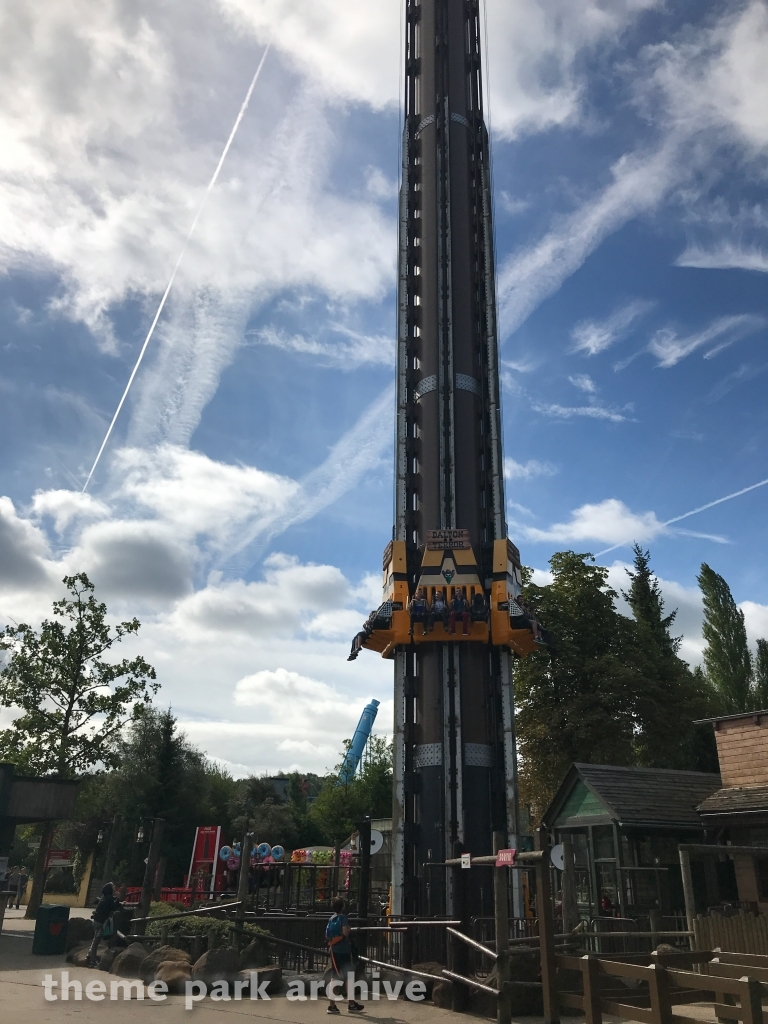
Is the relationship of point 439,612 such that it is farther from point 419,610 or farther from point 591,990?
point 591,990

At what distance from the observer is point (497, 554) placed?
3153cm

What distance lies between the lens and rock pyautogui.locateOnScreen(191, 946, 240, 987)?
15.5 meters

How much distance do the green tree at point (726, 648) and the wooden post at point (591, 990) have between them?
45.2 metres

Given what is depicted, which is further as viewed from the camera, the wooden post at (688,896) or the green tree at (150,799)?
the green tree at (150,799)

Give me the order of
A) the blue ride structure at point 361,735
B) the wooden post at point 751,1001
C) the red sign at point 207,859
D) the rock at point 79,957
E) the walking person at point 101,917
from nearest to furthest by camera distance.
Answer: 1. the wooden post at point 751,1001
2. the walking person at point 101,917
3. the rock at point 79,957
4. the red sign at point 207,859
5. the blue ride structure at point 361,735

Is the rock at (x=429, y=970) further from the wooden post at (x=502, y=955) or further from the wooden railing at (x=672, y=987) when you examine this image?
the wooden railing at (x=672, y=987)

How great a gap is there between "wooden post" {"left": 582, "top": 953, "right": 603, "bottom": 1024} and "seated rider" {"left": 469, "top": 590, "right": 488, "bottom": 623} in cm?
1854

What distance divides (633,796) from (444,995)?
13.5 metres

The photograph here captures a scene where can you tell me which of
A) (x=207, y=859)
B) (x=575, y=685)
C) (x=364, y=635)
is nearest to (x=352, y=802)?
(x=207, y=859)

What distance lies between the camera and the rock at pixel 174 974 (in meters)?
15.5

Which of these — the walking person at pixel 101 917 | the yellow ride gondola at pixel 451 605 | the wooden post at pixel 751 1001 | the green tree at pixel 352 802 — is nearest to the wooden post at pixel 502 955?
the wooden post at pixel 751 1001

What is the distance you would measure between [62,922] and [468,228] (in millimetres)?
31045

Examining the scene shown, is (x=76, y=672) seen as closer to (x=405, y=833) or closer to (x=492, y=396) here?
(x=405, y=833)

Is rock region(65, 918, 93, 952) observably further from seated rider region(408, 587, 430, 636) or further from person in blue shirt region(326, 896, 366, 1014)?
seated rider region(408, 587, 430, 636)
